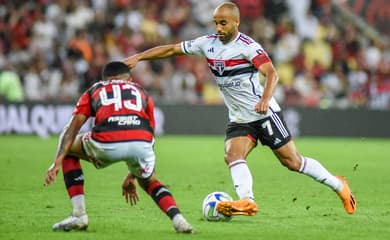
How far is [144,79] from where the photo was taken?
76.8 ft

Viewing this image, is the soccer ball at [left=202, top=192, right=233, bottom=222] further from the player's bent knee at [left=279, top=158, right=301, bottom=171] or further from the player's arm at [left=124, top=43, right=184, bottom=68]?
the player's arm at [left=124, top=43, right=184, bottom=68]

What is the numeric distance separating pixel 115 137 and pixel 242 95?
6.42 feet

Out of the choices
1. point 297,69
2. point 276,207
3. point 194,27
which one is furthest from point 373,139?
point 276,207

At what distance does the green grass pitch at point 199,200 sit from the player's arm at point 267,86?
114 centimetres

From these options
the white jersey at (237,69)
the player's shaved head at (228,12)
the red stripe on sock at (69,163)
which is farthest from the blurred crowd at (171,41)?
the red stripe on sock at (69,163)

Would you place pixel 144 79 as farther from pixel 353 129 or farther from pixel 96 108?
pixel 96 108

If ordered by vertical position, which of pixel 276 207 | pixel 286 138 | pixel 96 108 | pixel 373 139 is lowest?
pixel 373 139

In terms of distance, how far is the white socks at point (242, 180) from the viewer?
885 cm

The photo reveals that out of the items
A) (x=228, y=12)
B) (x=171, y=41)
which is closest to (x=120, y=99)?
(x=228, y=12)

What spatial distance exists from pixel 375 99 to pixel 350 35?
213cm

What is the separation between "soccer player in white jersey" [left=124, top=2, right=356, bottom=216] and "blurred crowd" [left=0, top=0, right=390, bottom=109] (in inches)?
541

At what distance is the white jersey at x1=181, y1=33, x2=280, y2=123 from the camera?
9078 mm

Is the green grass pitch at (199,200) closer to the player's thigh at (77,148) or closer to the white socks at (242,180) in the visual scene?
the white socks at (242,180)

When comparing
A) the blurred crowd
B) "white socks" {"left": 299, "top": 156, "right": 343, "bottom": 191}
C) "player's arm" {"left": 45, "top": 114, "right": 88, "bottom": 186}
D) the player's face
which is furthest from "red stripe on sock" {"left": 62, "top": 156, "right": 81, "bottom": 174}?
the blurred crowd
